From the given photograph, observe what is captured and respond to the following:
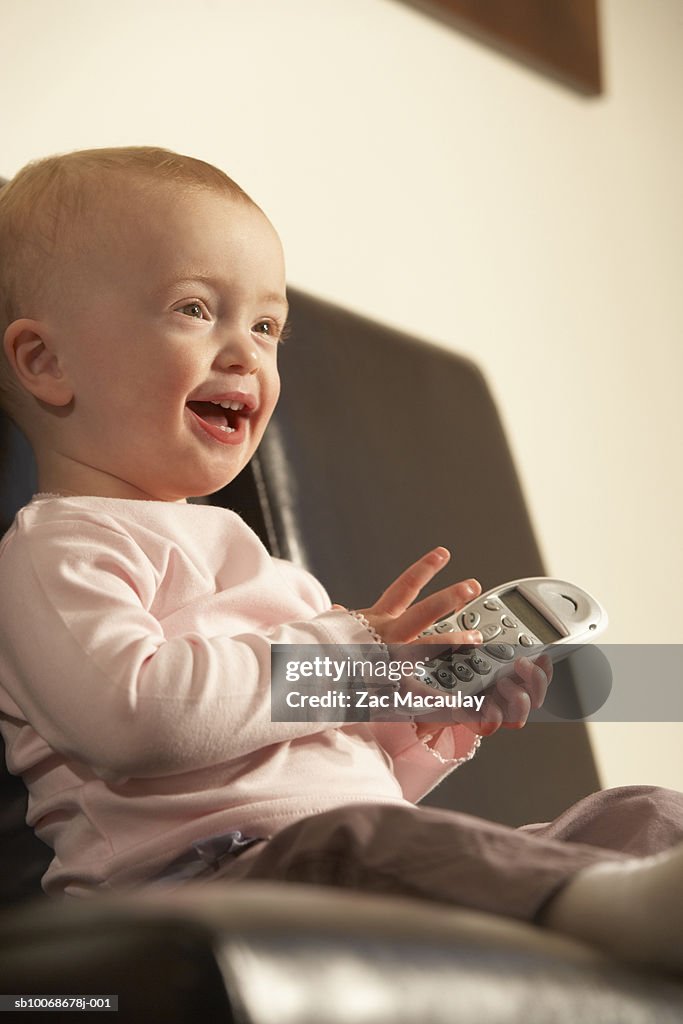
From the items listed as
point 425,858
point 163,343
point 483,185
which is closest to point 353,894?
point 425,858

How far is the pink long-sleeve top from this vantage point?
0.64m

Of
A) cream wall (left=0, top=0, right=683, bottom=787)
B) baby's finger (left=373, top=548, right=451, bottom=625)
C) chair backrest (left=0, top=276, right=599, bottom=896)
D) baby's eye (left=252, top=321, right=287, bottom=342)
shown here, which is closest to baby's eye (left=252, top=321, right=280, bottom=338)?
baby's eye (left=252, top=321, right=287, bottom=342)

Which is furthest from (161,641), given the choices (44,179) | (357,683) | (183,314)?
(44,179)

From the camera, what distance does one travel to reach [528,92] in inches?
71.6

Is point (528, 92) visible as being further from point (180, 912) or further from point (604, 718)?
point (180, 912)

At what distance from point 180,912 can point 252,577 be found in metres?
0.45

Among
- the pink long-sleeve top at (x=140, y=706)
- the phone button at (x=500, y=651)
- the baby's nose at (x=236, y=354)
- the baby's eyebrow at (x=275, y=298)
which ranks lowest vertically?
the pink long-sleeve top at (x=140, y=706)

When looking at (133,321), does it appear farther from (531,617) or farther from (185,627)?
(531,617)

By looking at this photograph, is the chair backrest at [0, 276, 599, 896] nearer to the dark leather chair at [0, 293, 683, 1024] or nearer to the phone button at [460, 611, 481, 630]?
the dark leather chair at [0, 293, 683, 1024]

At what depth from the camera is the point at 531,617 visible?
2.63 feet

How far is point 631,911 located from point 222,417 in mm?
502

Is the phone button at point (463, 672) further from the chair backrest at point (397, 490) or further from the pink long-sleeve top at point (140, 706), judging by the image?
the chair backrest at point (397, 490)

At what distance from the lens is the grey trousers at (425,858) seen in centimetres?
49

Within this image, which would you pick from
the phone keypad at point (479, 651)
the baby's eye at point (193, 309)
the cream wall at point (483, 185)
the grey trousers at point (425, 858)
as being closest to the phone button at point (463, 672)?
the phone keypad at point (479, 651)
